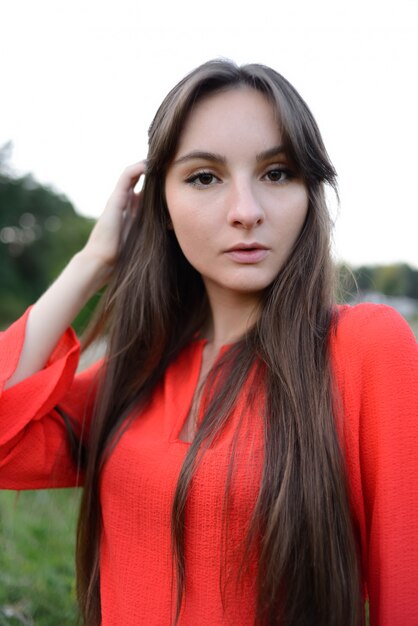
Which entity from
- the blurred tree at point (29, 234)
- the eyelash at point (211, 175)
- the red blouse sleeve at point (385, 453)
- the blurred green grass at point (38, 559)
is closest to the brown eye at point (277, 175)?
the eyelash at point (211, 175)

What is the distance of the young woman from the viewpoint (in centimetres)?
143

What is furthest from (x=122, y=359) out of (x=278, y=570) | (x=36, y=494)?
(x=36, y=494)

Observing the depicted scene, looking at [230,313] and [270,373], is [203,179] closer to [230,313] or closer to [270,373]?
[230,313]

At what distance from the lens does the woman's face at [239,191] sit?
1650mm

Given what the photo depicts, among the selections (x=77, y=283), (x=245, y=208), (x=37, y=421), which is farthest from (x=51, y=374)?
(x=245, y=208)

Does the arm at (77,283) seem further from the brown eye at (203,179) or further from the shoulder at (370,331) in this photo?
the shoulder at (370,331)

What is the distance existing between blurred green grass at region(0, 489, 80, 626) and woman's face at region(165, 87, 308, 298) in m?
1.19

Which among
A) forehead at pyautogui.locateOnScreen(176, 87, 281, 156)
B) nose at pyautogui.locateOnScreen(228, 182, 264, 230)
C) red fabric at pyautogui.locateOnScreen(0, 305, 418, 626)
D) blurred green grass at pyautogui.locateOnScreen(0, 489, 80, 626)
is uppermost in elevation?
forehead at pyautogui.locateOnScreen(176, 87, 281, 156)


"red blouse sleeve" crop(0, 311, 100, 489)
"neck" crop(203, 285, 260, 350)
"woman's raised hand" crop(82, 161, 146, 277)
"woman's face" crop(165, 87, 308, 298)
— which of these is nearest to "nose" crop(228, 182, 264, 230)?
"woman's face" crop(165, 87, 308, 298)

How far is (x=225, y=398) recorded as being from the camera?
1685 mm

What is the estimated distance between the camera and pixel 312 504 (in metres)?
1.41

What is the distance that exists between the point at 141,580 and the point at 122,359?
71 cm

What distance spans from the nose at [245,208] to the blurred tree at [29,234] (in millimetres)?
34726

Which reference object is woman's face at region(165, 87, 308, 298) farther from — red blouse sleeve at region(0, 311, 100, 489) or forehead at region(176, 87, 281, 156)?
red blouse sleeve at region(0, 311, 100, 489)
